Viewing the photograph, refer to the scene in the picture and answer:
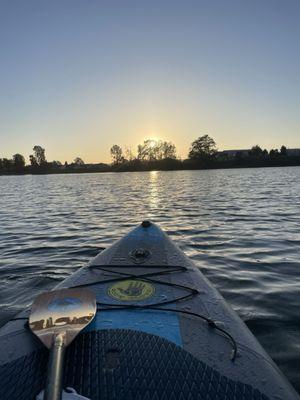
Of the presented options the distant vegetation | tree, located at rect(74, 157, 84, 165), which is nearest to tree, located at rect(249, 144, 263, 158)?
the distant vegetation

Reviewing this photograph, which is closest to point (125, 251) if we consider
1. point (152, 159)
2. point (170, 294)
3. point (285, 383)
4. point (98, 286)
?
point (98, 286)

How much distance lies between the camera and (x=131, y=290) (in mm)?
3840

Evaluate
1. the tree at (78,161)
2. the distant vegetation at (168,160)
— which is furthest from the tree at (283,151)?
the tree at (78,161)

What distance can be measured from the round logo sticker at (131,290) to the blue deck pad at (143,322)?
35 cm

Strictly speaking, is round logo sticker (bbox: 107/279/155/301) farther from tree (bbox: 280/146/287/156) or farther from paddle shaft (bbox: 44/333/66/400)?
tree (bbox: 280/146/287/156)

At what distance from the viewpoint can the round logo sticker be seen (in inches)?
144

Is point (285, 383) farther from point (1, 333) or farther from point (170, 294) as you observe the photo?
point (1, 333)

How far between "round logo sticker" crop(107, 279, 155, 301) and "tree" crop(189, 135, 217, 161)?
119269mm

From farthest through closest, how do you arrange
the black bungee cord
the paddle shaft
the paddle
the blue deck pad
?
the black bungee cord → the blue deck pad → the paddle → the paddle shaft

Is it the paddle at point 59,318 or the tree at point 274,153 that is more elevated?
the tree at point 274,153

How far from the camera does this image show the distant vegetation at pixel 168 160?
11688 centimetres

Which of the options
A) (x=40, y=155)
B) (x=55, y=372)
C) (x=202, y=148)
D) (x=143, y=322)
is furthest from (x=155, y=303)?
(x=40, y=155)

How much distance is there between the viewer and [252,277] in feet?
21.3

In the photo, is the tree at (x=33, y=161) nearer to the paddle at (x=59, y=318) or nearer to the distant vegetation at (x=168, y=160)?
the distant vegetation at (x=168, y=160)
